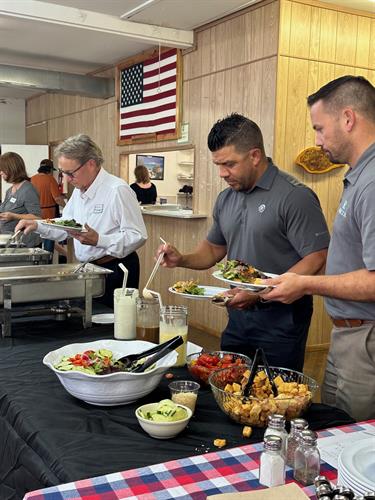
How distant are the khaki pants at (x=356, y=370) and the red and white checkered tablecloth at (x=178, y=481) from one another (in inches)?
25.3

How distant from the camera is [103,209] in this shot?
2979 millimetres

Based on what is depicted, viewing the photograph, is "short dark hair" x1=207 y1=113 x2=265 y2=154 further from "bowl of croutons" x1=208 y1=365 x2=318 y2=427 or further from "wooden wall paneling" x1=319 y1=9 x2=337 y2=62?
"wooden wall paneling" x1=319 y1=9 x2=337 y2=62

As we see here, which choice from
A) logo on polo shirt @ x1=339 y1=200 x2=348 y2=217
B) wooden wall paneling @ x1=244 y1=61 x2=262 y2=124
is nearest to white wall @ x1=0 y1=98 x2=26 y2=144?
wooden wall paneling @ x1=244 y1=61 x2=262 y2=124

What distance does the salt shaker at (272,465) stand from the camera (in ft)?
3.34

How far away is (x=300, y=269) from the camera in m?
2.07

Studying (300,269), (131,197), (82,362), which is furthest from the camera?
(131,197)

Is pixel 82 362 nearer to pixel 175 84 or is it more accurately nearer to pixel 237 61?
pixel 237 61

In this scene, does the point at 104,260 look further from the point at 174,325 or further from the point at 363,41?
the point at 363,41

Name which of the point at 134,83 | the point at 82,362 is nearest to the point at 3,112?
the point at 134,83

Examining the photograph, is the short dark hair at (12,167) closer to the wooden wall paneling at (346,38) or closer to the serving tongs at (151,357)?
the wooden wall paneling at (346,38)

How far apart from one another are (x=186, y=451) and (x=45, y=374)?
70 cm

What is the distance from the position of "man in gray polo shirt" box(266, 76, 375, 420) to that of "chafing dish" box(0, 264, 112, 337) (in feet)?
3.09

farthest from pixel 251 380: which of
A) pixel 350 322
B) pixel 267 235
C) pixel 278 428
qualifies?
pixel 267 235

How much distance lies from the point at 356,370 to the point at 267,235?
2.13 feet
